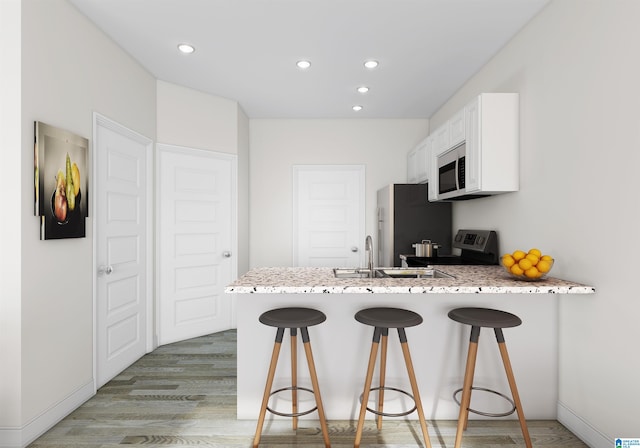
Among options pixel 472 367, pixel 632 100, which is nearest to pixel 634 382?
pixel 472 367

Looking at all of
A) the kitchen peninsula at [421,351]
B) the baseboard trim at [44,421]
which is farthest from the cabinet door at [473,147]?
the baseboard trim at [44,421]

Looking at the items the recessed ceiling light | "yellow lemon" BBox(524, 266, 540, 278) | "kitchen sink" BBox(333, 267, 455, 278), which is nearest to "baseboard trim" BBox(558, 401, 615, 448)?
"yellow lemon" BBox(524, 266, 540, 278)

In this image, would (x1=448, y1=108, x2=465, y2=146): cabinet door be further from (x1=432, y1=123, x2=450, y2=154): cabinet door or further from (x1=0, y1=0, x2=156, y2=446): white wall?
(x1=0, y1=0, x2=156, y2=446): white wall

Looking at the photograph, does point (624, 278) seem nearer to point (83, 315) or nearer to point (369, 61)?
point (369, 61)

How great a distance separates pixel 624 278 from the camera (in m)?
1.83

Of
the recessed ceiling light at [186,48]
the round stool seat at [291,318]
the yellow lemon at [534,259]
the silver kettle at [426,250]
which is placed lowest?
the round stool seat at [291,318]

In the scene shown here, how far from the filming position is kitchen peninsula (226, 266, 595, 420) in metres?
2.34

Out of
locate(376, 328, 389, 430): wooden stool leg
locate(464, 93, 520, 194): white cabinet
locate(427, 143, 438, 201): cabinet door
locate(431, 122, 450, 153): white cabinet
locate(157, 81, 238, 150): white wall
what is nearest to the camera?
locate(376, 328, 389, 430): wooden stool leg

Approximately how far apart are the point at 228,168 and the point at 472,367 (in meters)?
3.29

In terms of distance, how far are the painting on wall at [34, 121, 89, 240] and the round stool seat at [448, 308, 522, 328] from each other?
2.42 m

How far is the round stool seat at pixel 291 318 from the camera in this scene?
6.46 ft

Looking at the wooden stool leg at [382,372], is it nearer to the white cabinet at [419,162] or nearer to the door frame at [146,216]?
the door frame at [146,216]

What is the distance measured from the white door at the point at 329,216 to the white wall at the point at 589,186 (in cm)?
247

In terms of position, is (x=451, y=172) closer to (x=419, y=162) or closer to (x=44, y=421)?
(x=419, y=162)
